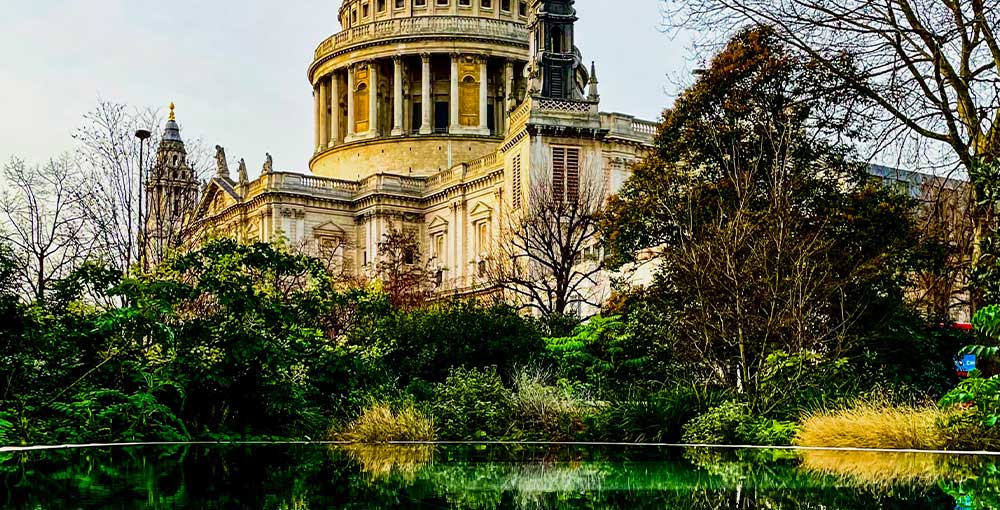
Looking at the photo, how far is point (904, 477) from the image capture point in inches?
460

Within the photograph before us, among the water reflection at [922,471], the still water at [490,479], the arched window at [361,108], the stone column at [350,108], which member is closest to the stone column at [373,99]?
the arched window at [361,108]

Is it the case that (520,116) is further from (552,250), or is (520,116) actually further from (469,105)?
(469,105)

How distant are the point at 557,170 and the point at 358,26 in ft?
116

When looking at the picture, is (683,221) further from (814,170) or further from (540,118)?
(540,118)

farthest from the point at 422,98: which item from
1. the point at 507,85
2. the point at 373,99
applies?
the point at 507,85

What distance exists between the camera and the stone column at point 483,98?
75.6 m

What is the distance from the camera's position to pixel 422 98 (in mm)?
77250

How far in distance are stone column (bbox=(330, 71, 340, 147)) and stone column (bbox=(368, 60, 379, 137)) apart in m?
3.68

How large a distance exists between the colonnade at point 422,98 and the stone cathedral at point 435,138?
0.09m

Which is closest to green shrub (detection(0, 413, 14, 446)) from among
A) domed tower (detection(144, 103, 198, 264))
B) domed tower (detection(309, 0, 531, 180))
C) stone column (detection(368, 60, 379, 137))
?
domed tower (detection(144, 103, 198, 264))

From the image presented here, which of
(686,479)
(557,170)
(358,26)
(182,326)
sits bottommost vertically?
(686,479)

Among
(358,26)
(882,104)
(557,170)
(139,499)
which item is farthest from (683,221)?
(358,26)

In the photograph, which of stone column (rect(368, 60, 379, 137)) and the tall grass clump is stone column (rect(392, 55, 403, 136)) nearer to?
stone column (rect(368, 60, 379, 137))

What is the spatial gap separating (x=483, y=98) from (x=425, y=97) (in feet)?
12.1
